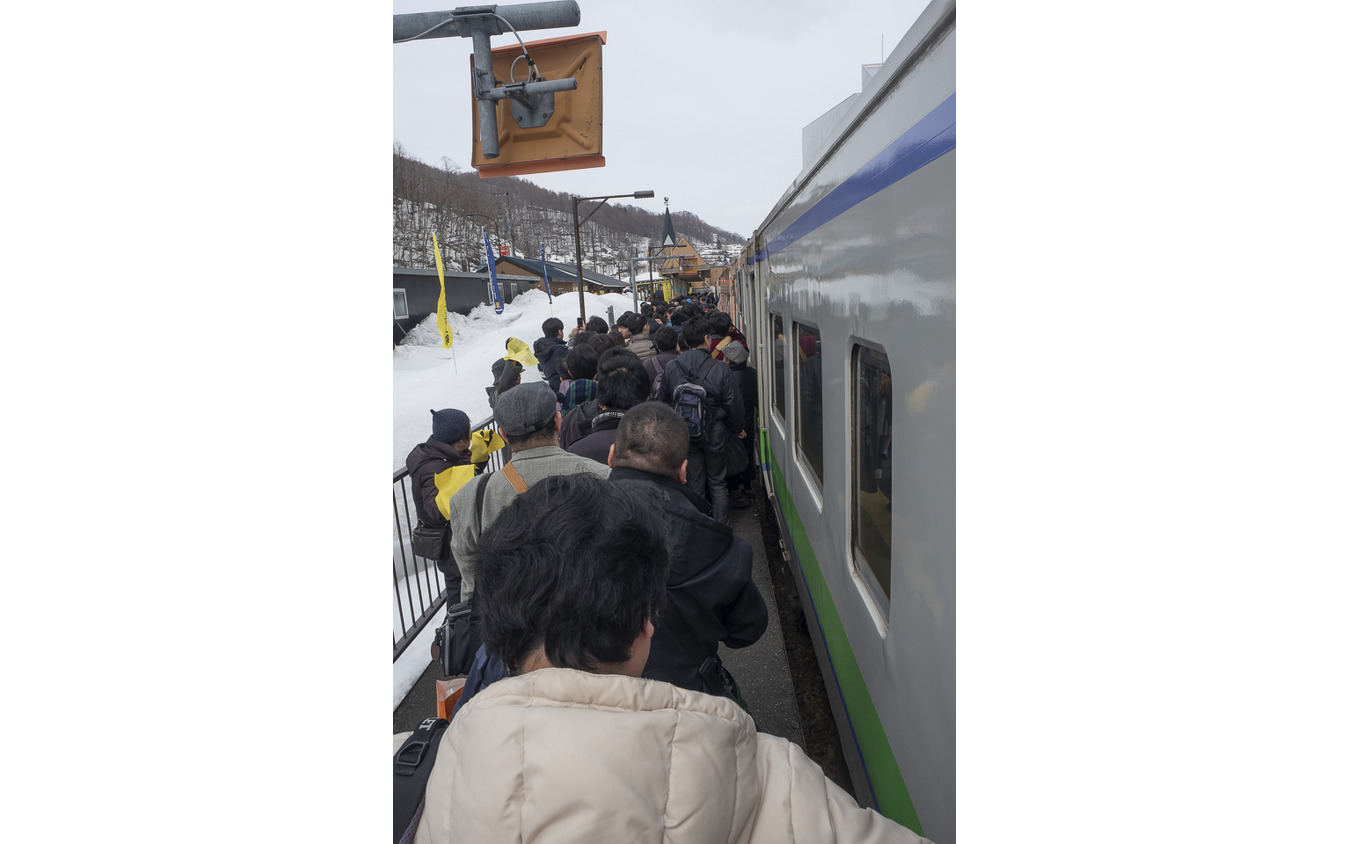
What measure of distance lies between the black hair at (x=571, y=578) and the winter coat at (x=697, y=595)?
0.57 metres

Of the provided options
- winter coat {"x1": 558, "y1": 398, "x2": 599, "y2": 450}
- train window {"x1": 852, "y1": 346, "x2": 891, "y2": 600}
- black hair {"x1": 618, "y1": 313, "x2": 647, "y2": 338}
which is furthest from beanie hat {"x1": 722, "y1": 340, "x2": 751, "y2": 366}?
train window {"x1": 852, "y1": 346, "x2": 891, "y2": 600}

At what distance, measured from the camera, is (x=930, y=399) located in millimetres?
1448

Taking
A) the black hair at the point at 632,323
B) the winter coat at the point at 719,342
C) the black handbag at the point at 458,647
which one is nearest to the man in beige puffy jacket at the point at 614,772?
the black handbag at the point at 458,647

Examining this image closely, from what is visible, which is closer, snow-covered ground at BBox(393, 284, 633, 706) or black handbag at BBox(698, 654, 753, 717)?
black handbag at BBox(698, 654, 753, 717)

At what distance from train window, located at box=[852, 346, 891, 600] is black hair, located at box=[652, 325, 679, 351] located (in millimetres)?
4155

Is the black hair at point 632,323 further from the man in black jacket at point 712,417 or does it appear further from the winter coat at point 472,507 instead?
the winter coat at point 472,507

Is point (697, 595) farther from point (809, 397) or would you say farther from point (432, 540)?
point (809, 397)

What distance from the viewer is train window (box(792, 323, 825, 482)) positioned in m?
3.46

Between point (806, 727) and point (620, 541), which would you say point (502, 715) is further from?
point (806, 727)

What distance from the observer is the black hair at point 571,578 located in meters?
1.20

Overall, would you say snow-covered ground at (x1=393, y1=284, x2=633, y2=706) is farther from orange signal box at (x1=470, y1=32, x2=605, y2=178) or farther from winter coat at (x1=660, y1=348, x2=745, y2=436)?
orange signal box at (x1=470, y1=32, x2=605, y2=178)

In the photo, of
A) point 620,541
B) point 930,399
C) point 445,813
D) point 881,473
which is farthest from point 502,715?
point 881,473

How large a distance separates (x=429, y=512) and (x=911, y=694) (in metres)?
2.32

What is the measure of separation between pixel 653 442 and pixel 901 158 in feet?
3.57
